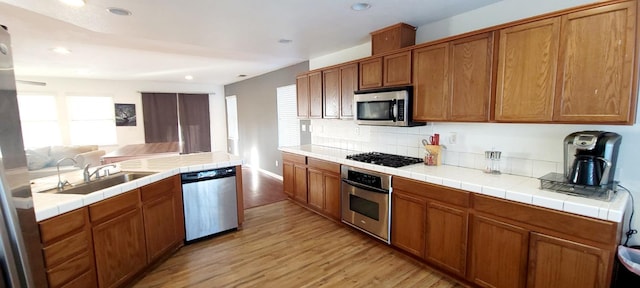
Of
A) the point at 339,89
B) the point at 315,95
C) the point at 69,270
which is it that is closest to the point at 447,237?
the point at 339,89

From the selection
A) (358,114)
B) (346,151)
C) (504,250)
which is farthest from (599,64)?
(346,151)

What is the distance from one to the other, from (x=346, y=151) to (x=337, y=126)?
505 millimetres

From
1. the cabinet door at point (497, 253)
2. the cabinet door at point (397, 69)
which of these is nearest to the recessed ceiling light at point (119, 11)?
the cabinet door at point (397, 69)

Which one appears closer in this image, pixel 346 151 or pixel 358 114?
pixel 358 114

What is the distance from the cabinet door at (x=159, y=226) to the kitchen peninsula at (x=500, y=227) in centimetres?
219

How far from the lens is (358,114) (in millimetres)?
3406

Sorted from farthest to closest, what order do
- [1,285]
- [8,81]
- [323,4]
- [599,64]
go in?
[323,4] < [599,64] < [8,81] < [1,285]

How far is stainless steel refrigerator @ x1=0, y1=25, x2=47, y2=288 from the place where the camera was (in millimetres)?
875

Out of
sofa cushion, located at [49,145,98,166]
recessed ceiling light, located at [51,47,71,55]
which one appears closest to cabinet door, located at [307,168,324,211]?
recessed ceiling light, located at [51,47,71,55]

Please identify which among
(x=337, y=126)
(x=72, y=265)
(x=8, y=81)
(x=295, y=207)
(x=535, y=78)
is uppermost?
(x=535, y=78)

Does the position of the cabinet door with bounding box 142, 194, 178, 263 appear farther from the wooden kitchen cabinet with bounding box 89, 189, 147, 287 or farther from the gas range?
the gas range

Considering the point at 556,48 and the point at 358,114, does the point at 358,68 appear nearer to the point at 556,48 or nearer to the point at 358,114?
the point at 358,114

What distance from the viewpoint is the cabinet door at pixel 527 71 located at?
1.95 meters

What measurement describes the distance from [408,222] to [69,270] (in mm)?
2693
